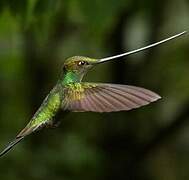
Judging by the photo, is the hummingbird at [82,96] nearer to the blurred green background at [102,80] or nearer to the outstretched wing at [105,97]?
the outstretched wing at [105,97]

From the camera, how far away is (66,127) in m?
3.71

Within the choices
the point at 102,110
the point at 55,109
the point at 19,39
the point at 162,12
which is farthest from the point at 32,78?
the point at 102,110

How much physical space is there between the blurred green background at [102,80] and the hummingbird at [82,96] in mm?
1377

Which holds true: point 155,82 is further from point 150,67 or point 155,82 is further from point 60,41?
point 60,41

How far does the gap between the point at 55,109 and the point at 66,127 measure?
6.71ft

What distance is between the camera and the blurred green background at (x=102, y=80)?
3123 mm

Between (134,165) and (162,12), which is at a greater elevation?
(162,12)

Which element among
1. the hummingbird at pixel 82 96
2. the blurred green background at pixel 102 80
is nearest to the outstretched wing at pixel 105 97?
the hummingbird at pixel 82 96

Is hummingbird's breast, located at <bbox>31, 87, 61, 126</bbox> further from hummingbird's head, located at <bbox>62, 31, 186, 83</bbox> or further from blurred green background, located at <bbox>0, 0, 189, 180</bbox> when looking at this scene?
blurred green background, located at <bbox>0, 0, 189, 180</bbox>

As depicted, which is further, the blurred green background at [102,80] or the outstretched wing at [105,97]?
the blurred green background at [102,80]

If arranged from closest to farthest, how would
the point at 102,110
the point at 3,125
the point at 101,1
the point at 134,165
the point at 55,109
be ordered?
the point at 102,110 < the point at 55,109 < the point at 101,1 < the point at 3,125 < the point at 134,165

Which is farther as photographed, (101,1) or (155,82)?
(155,82)

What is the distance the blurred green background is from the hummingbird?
1.38 metres

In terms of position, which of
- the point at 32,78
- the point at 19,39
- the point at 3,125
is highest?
the point at 19,39
